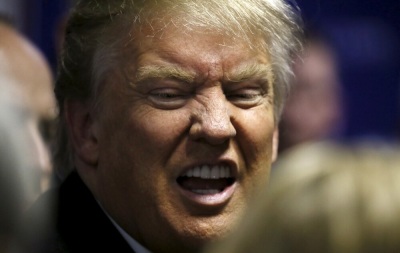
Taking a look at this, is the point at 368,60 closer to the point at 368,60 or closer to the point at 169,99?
the point at 368,60

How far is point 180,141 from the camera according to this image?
132 inches

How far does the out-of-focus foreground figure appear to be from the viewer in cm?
213

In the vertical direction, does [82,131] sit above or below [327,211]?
below

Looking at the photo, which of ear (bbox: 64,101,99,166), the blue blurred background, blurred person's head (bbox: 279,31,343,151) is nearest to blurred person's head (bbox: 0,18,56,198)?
ear (bbox: 64,101,99,166)

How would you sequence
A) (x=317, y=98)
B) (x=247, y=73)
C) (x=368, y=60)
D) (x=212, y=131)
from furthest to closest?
1. (x=368, y=60)
2. (x=317, y=98)
3. (x=247, y=73)
4. (x=212, y=131)

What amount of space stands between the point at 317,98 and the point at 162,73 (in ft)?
7.33

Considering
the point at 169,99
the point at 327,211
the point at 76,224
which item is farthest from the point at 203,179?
the point at 327,211

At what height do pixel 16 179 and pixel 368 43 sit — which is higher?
pixel 16 179

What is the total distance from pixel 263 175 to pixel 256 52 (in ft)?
1.13

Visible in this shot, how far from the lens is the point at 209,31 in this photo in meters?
3.43

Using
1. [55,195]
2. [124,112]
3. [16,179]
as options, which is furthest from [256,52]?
[16,179]

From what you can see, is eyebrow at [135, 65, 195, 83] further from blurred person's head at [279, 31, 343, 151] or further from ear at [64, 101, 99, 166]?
blurred person's head at [279, 31, 343, 151]

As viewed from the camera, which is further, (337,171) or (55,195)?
(55,195)

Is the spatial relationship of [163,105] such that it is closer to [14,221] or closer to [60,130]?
[60,130]
